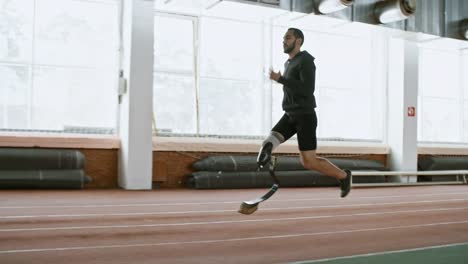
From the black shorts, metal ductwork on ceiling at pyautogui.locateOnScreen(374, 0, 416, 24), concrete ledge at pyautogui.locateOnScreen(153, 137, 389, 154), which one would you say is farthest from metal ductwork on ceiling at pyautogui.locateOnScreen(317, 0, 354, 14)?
the black shorts

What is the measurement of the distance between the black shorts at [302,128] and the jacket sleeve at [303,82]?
0.23m

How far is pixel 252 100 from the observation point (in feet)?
31.8

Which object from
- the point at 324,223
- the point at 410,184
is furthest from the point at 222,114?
the point at 324,223

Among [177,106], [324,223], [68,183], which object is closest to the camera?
[324,223]

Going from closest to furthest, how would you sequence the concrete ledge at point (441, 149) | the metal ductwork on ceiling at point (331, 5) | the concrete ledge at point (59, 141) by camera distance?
the concrete ledge at point (59, 141), the metal ductwork on ceiling at point (331, 5), the concrete ledge at point (441, 149)

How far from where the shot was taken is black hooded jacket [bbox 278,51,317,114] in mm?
4625

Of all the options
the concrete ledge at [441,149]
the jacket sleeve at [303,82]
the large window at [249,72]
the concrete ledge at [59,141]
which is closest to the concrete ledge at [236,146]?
the large window at [249,72]

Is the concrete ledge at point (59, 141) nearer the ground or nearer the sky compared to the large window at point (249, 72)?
nearer the ground

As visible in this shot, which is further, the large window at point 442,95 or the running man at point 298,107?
the large window at point 442,95

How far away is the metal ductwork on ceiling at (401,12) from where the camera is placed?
26.9 ft

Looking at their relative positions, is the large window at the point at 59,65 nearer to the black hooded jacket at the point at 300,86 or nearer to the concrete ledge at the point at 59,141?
the concrete ledge at the point at 59,141

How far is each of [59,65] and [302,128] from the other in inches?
190

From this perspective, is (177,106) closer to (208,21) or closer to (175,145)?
(175,145)

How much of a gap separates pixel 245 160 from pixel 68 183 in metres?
2.80
